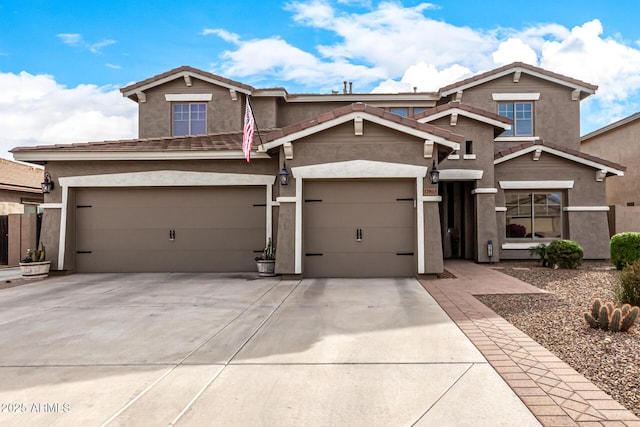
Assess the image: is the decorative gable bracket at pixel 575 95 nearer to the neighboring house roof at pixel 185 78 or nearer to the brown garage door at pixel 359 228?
the brown garage door at pixel 359 228

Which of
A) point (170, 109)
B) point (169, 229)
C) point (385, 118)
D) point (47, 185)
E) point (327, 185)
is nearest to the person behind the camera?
point (385, 118)

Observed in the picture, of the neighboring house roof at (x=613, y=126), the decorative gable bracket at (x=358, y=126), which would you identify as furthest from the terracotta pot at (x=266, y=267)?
the neighboring house roof at (x=613, y=126)

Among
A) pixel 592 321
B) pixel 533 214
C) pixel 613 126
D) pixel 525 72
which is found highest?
pixel 525 72

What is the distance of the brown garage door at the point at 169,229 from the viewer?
11.0 metres

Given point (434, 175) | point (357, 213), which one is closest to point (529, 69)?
point (434, 175)

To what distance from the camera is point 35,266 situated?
10.4m

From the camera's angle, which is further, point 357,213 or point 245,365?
point 357,213

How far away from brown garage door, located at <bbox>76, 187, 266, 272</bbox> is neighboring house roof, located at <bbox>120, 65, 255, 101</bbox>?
17.9 feet

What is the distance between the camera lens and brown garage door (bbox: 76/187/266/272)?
11.0m

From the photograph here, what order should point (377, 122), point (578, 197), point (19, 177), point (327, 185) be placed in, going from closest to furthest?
point (377, 122), point (327, 185), point (578, 197), point (19, 177)

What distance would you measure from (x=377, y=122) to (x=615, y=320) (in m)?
6.22

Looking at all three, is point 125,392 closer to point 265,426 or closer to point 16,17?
point 265,426

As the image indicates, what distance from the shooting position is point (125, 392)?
3613mm

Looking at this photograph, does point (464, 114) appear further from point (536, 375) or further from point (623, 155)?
point (623, 155)
